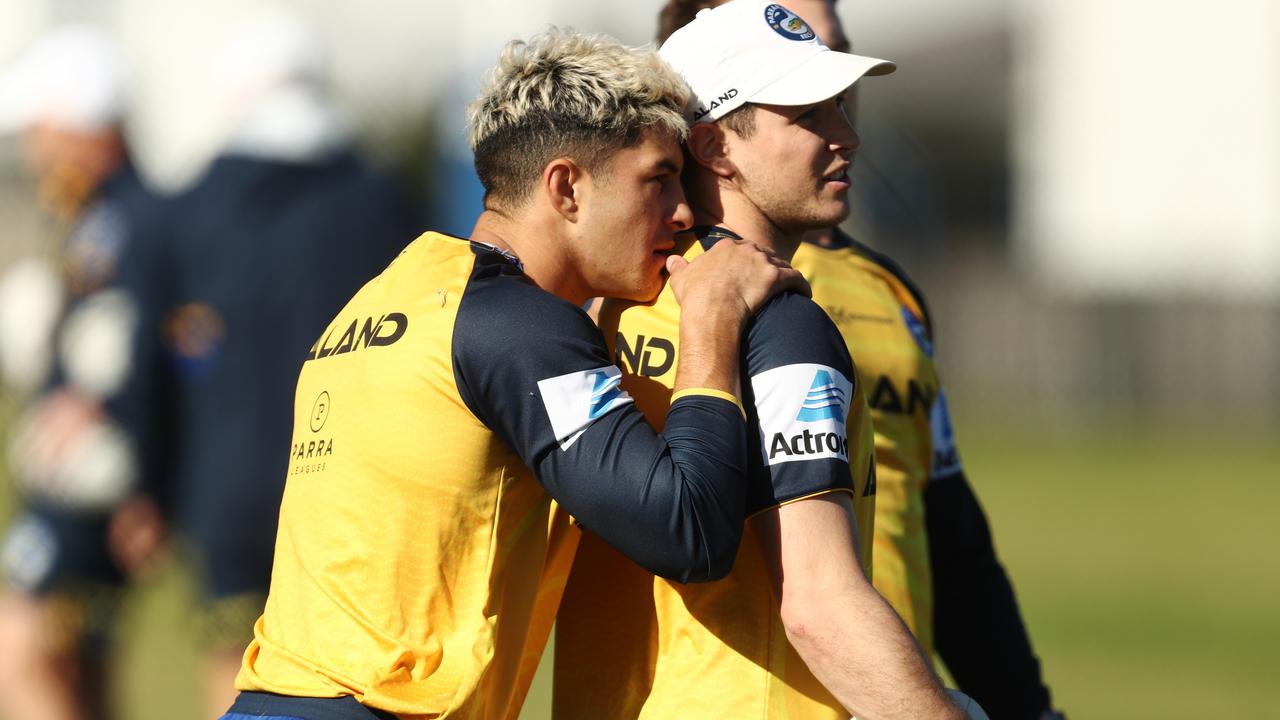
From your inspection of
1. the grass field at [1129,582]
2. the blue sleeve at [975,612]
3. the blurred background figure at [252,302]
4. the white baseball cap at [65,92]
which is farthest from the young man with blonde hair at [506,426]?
the grass field at [1129,582]

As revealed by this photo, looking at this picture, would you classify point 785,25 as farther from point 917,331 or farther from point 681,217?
point 917,331

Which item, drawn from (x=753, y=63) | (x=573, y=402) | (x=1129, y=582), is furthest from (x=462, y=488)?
(x=1129, y=582)

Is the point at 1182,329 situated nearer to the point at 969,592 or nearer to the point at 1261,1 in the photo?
the point at 1261,1

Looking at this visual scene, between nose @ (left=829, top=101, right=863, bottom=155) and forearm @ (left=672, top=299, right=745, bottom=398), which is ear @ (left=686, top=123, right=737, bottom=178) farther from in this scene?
forearm @ (left=672, top=299, right=745, bottom=398)

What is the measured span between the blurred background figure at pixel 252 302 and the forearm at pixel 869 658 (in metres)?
4.27

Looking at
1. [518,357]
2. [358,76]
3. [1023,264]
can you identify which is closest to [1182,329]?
[1023,264]

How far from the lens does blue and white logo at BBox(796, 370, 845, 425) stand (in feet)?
10.6

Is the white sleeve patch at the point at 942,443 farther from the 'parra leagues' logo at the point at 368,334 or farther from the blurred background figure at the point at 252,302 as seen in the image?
the blurred background figure at the point at 252,302

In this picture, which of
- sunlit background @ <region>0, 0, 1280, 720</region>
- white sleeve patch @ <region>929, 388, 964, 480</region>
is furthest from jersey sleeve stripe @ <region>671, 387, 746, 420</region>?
sunlit background @ <region>0, 0, 1280, 720</region>

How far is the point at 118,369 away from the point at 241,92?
1.36m

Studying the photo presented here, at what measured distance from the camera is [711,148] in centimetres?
367

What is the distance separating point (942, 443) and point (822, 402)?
50.1 inches

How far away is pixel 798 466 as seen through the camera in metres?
3.21

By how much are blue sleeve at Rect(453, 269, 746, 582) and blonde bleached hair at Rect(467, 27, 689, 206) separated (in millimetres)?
352
